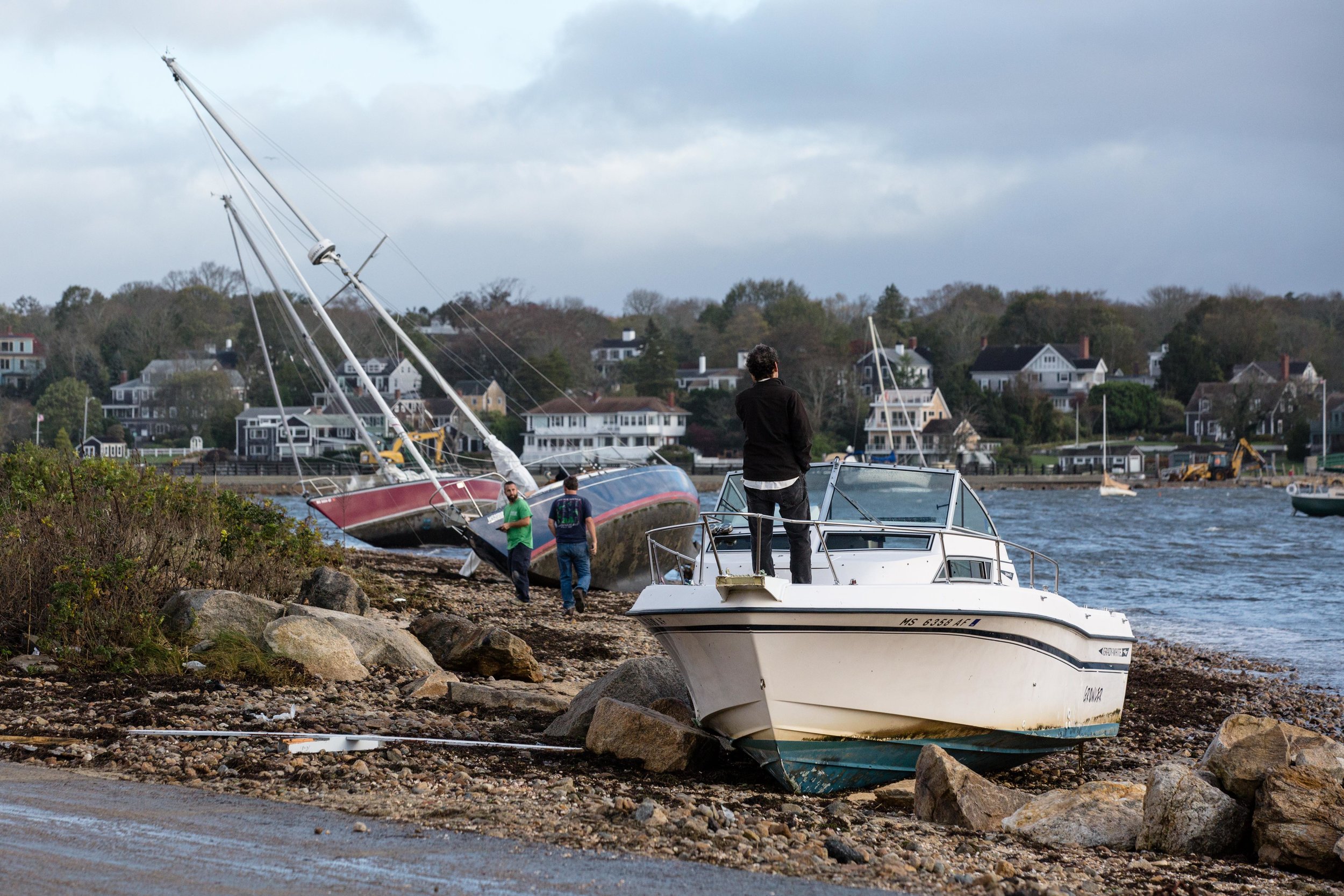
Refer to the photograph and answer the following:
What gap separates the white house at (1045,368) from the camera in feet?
441

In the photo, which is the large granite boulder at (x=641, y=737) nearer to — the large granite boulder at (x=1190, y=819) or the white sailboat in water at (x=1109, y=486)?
the large granite boulder at (x=1190, y=819)

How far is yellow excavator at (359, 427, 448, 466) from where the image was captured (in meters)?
42.4

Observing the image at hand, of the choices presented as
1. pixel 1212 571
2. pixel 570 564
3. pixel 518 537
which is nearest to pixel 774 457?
pixel 570 564

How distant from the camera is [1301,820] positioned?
289 inches

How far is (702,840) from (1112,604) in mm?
21660

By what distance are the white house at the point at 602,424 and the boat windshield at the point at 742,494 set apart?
325ft

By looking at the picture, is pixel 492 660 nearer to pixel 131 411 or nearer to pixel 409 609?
pixel 409 609

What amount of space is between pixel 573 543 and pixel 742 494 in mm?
6540

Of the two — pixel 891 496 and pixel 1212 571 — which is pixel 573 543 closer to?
pixel 891 496

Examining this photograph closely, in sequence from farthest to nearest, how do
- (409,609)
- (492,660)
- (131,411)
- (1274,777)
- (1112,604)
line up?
(131,411) → (1112,604) → (409,609) → (492,660) → (1274,777)

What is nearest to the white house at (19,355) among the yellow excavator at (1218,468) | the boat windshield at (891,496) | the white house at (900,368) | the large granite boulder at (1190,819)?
the white house at (900,368)

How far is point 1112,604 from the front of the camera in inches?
1057

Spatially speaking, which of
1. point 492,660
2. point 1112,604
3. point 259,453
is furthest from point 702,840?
point 259,453

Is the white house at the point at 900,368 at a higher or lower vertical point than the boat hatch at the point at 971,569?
higher
